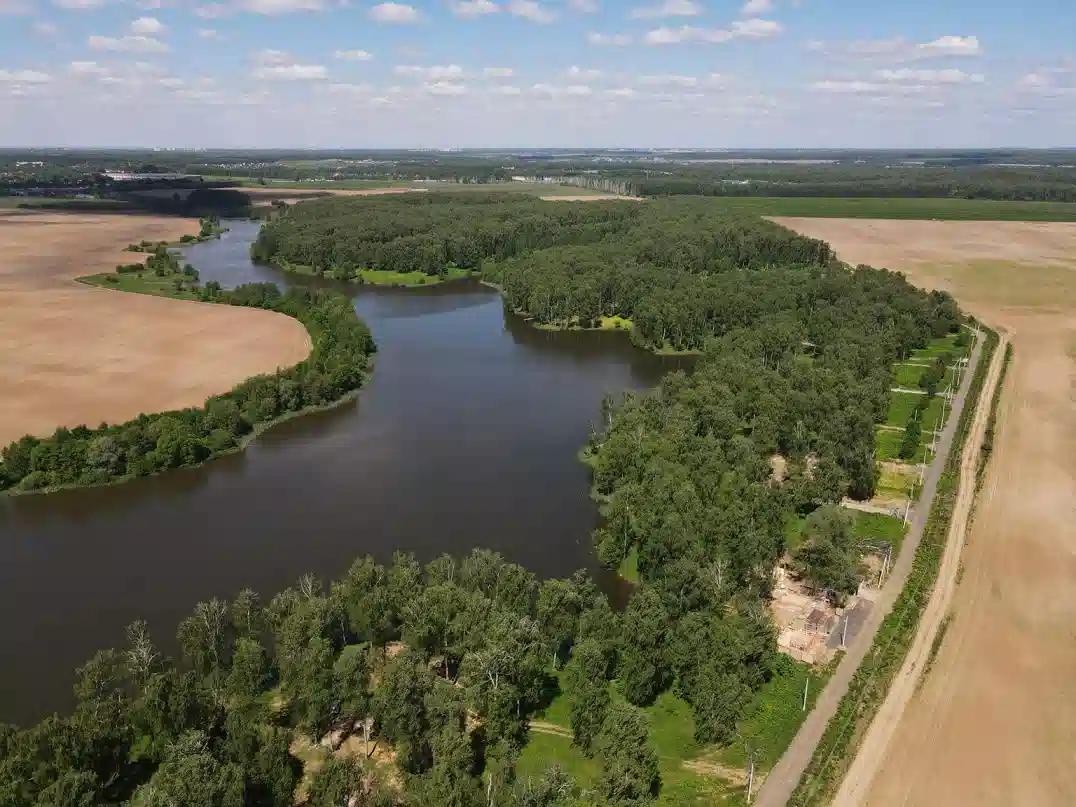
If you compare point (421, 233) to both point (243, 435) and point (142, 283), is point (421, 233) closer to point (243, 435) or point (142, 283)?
point (142, 283)

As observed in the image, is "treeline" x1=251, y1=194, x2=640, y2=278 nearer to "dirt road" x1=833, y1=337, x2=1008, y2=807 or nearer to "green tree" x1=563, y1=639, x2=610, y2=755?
"dirt road" x1=833, y1=337, x2=1008, y2=807

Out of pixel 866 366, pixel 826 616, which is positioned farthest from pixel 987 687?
pixel 866 366

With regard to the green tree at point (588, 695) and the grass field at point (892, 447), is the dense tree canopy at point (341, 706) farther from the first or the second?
the grass field at point (892, 447)

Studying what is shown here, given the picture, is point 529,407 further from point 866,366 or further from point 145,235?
point 145,235

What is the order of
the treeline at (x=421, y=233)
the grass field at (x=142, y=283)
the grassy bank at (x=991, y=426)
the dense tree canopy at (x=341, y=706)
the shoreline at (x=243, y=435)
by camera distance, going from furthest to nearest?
the treeline at (x=421, y=233) → the grass field at (x=142, y=283) → the grassy bank at (x=991, y=426) → the shoreline at (x=243, y=435) → the dense tree canopy at (x=341, y=706)

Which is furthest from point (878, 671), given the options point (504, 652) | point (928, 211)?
point (928, 211)

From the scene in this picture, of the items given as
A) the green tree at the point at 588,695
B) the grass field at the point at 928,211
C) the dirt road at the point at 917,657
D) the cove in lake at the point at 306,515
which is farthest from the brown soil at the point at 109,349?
the grass field at the point at 928,211

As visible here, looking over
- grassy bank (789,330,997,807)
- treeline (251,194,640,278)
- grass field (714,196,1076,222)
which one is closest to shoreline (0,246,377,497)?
grassy bank (789,330,997,807)
